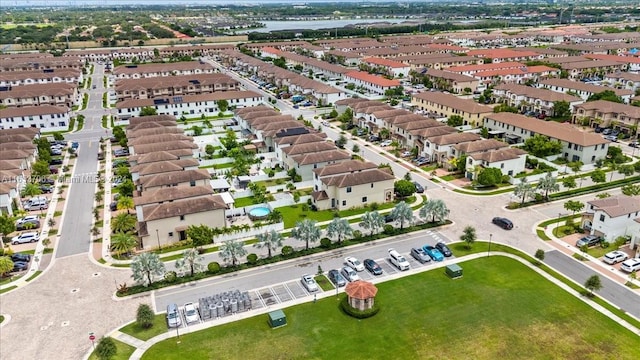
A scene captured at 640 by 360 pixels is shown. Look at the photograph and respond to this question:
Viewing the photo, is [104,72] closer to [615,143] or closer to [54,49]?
[54,49]

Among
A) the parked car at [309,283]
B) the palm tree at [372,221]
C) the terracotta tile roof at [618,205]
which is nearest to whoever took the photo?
the parked car at [309,283]

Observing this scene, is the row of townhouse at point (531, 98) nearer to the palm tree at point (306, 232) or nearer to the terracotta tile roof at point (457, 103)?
the terracotta tile roof at point (457, 103)

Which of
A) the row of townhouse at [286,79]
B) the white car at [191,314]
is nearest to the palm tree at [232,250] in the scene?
the white car at [191,314]

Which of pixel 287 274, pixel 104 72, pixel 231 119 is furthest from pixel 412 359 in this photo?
pixel 104 72

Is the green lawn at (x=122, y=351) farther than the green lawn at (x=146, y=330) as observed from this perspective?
No

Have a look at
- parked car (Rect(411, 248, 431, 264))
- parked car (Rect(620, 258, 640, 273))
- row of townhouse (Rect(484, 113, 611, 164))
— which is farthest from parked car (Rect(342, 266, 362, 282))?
row of townhouse (Rect(484, 113, 611, 164))
